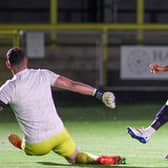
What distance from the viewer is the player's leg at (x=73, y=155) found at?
763 centimetres

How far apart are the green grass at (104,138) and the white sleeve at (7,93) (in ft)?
2.52

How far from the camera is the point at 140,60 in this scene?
15555 millimetres

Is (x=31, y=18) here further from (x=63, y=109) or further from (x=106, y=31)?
(x=63, y=109)

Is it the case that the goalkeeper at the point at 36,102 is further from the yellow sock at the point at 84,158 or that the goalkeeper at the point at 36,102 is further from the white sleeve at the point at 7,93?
the yellow sock at the point at 84,158

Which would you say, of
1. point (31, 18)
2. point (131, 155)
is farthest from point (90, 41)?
point (131, 155)

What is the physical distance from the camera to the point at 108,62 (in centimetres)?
1562

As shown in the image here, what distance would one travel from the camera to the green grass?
8.12 meters

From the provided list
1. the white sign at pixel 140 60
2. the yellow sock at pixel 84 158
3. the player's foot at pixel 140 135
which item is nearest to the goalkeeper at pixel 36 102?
the yellow sock at pixel 84 158

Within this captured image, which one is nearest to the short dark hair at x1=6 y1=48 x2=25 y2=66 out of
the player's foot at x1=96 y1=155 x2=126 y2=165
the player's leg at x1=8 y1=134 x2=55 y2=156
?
the player's leg at x1=8 y1=134 x2=55 y2=156

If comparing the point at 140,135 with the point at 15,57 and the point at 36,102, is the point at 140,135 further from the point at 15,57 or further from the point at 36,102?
the point at 15,57

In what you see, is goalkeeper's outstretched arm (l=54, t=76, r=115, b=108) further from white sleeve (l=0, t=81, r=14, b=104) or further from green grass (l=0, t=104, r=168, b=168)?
green grass (l=0, t=104, r=168, b=168)

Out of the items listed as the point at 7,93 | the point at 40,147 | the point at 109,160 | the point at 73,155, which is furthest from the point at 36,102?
the point at 109,160

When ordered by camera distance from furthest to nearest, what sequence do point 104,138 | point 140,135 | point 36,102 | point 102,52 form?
1. point 102,52
2. point 104,138
3. point 140,135
4. point 36,102

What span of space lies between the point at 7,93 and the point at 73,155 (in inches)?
35.4
